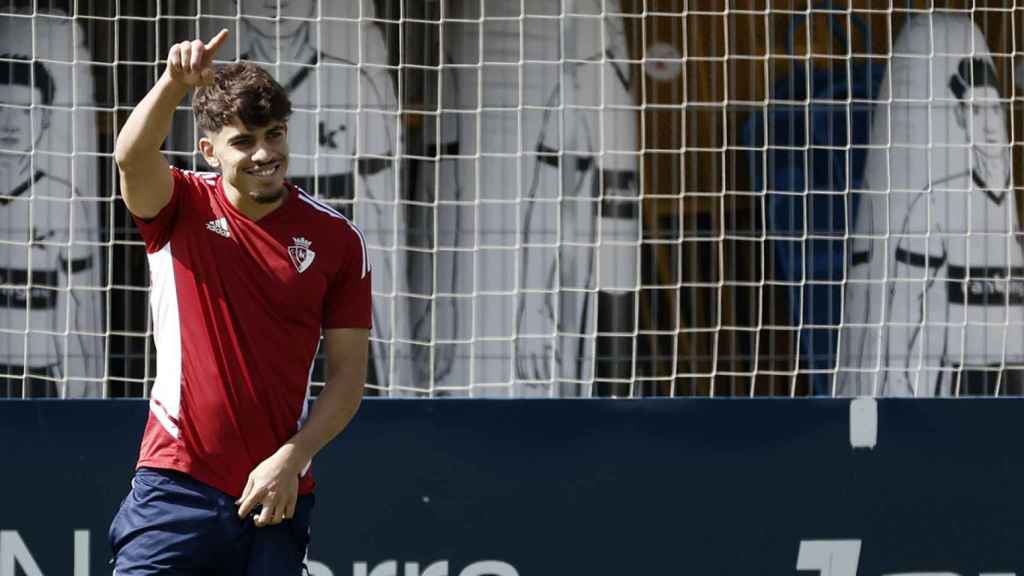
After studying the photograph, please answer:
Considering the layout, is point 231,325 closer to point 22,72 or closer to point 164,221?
point 164,221

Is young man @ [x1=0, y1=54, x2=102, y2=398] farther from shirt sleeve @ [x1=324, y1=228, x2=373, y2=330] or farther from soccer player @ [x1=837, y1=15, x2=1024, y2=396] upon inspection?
soccer player @ [x1=837, y1=15, x2=1024, y2=396]

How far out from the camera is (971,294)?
17.8ft

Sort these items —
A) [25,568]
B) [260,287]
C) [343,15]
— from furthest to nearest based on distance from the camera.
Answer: [343,15]
[25,568]
[260,287]

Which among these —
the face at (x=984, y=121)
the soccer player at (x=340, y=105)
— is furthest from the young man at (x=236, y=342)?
the face at (x=984, y=121)

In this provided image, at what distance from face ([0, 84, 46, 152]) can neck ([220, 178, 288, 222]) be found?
206 centimetres

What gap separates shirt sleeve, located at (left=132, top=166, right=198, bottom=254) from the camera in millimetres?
3395

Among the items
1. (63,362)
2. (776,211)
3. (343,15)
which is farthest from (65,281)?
(776,211)

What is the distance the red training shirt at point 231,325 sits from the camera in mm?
3332

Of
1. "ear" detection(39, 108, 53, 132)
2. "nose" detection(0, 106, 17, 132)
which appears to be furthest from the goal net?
"nose" detection(0, 106, 17, 132)

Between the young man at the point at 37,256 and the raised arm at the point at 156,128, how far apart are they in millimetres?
2047

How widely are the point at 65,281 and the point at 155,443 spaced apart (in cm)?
207

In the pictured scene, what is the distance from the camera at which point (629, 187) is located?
213 inches

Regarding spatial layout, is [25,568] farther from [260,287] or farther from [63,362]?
[260,287]

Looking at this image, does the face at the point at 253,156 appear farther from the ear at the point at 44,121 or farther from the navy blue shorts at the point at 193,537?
the ear at the point at 44,121
